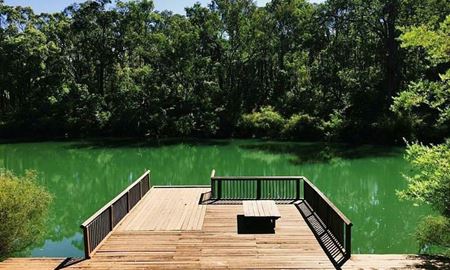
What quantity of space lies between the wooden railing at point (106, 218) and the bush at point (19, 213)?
1.44m

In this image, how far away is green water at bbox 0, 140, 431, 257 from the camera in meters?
14.3

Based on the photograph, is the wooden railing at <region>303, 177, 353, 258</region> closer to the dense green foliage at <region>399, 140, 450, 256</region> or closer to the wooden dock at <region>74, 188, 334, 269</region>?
the wooden dock at <region>74, 188, 334, 269</region>

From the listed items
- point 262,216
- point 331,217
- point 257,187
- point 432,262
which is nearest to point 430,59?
point 331,217

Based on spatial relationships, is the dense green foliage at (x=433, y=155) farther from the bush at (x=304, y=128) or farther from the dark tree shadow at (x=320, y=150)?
the bush at (x=304, y=128)

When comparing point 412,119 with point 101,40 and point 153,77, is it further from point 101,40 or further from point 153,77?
point 101,40

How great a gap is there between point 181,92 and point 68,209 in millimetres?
29960

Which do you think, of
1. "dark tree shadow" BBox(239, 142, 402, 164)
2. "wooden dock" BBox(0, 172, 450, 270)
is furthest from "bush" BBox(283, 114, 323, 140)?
"wooden dock" BBox(0, 172, 450, 270)

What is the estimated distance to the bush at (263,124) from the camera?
40250mm

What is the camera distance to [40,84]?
47.9 m

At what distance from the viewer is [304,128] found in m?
38.8

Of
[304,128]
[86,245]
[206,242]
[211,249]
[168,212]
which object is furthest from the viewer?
[304,128]

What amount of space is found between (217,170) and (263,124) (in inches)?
605

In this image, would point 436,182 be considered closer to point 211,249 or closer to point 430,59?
point 430,59

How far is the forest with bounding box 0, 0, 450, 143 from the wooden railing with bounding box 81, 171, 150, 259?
1085 inches
